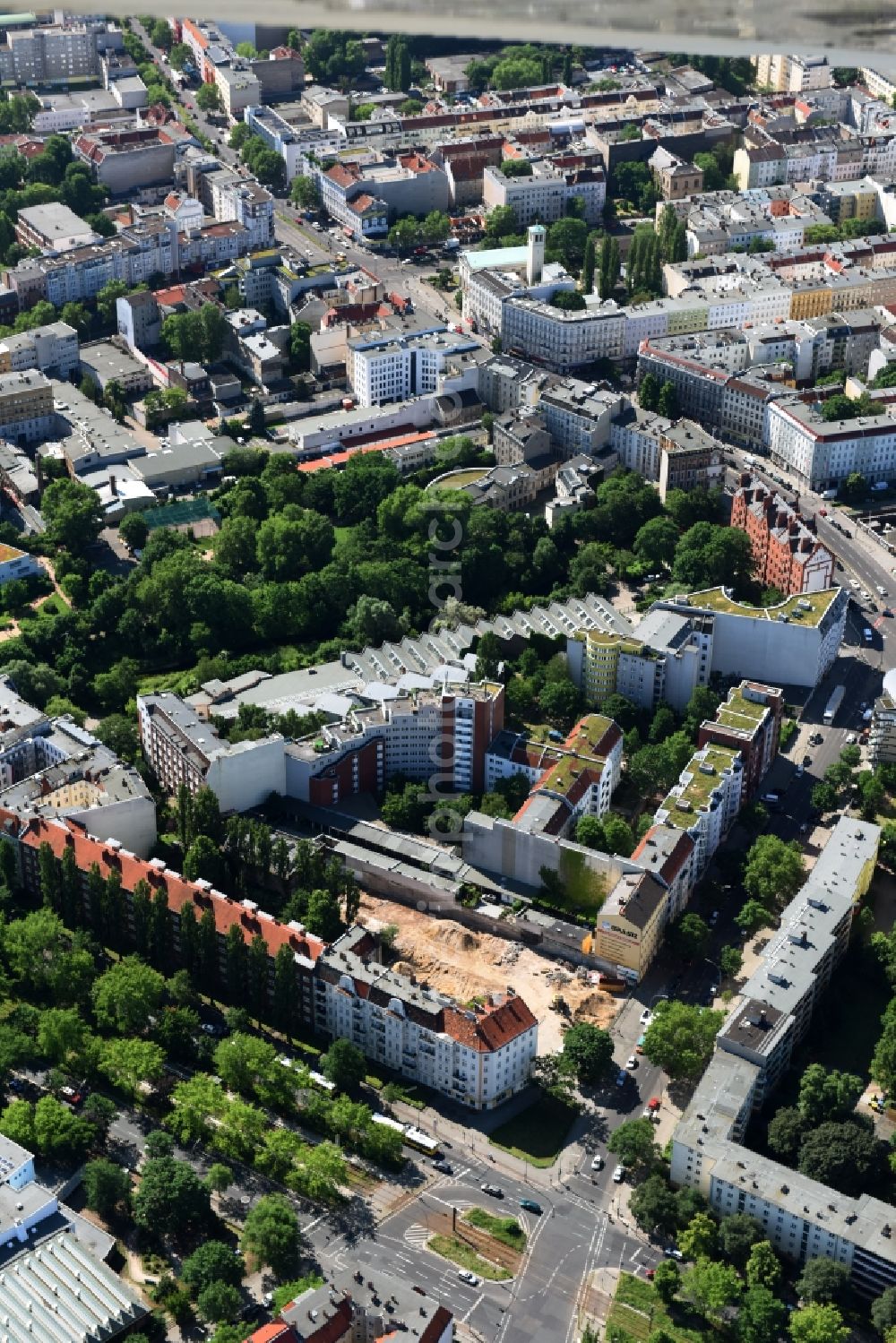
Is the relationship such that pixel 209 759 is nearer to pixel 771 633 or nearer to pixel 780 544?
pixel 771 633

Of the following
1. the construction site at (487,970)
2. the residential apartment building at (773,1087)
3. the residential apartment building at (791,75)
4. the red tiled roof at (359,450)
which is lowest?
the construction site at (487,970)

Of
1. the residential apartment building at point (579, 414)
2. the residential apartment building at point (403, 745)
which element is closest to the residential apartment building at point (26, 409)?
the residential apartment building at point (579, 414)

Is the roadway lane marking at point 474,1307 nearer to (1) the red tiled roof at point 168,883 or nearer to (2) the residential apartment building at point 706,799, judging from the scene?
(1) the red tiled roof at point 168,883

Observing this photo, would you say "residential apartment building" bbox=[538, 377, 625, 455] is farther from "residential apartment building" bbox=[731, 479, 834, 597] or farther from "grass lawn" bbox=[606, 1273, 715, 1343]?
"grass lawn" bbox=[606, 1273, 715, 1343]

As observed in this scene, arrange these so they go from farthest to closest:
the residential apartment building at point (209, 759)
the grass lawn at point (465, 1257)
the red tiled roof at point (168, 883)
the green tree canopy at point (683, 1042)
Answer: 1. the residential apartment building at point (209, 759)
2. the red tiled roof at point (168, 883)
3. the green tree canopy at point (683, 1042)
4. the grass lawn at point (465, 1257)

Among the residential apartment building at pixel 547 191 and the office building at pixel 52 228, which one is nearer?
the office building at pixel 52 228

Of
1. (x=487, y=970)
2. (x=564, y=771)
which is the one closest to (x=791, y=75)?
(x=564, y=771)
